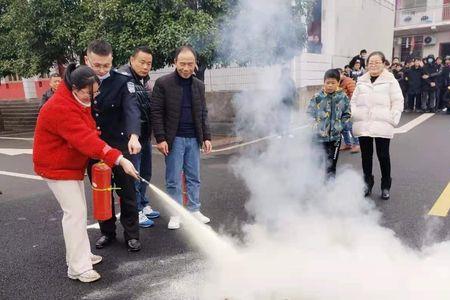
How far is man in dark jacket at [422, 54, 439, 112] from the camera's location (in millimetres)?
13008

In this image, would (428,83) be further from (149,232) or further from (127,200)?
(127,200)

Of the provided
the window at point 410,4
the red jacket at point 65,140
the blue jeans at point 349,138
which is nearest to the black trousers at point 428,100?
the blue jeans at point 349,138

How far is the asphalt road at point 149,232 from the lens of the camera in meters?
3.08

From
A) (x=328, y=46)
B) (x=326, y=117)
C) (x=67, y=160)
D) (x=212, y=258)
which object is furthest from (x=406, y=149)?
(x=328, y=46)

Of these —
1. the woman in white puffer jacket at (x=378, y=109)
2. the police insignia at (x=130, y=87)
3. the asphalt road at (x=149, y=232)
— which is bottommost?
the asphalt road at (x=149, y=232)

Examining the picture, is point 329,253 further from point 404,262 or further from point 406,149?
point 406,149

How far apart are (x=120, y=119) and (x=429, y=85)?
40.3ft

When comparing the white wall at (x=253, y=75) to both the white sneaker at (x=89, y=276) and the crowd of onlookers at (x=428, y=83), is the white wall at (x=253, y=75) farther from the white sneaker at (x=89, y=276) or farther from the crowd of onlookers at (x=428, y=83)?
the white sneaker at (x=89, y=276)

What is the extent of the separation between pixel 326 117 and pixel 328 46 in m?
10.7

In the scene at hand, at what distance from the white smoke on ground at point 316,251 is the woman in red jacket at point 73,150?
36.3 inches

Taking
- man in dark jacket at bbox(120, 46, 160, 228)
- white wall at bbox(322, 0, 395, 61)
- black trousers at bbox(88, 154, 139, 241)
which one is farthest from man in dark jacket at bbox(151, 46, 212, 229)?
white wall at bbox(322, 0, 395, 61)

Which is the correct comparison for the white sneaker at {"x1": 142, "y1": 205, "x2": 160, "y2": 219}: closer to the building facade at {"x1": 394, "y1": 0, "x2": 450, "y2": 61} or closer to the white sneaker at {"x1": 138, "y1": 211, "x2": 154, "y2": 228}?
the white sneaker at {"x1": 138, "y1": 211, "x2": 154, "y2": 228}

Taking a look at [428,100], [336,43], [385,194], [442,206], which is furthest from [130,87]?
[336,43]

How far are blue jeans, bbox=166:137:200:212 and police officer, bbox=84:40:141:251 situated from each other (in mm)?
497
